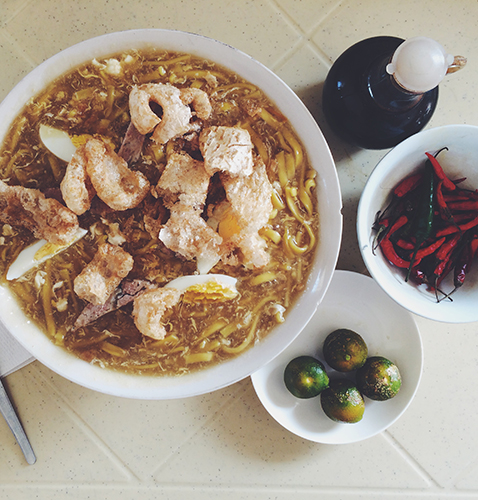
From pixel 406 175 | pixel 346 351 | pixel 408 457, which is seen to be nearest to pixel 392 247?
pixel 406 175

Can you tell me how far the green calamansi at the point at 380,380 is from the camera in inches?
60.4

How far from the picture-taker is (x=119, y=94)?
1370 mm

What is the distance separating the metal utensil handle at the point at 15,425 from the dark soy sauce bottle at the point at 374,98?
1.58 m

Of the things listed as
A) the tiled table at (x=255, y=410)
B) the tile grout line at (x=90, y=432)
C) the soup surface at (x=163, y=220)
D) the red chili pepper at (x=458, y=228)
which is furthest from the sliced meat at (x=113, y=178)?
the red chili pepper at (x=458, y=228)

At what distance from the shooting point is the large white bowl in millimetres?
1332

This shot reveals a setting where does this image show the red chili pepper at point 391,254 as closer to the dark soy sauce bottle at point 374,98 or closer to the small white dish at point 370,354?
the small white dish at point 370,354

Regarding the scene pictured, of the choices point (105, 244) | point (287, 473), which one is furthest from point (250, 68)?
point (287, 473)

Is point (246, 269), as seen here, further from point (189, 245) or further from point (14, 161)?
point (14, 161)

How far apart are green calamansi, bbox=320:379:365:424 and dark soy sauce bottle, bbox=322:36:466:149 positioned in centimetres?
85

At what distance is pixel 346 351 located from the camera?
1531 mm

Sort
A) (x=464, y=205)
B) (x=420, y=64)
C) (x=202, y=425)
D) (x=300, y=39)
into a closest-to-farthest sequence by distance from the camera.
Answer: (x=420, y=64)
(x=464, y=205)
(x=300, y=39)
(x=202, y=425)

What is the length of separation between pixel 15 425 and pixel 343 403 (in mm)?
1242

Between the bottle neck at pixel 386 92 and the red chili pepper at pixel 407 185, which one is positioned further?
the red chili pepper at pixel 407 185

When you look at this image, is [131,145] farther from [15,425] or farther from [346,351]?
[15,425]
